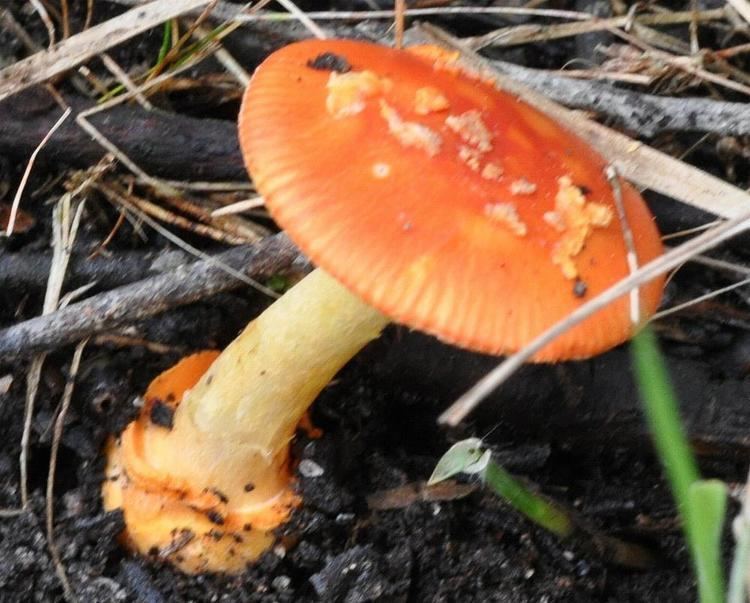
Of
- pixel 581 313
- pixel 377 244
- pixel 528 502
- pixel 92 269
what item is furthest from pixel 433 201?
pixel 92 269

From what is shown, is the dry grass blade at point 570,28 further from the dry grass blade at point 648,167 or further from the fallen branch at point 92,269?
the fallen branch at point 92,269

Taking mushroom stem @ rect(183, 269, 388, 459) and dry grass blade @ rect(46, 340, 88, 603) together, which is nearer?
mushroom stem @ rect(183, 269, 388, 459)

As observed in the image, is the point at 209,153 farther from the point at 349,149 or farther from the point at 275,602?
the point at 275,602

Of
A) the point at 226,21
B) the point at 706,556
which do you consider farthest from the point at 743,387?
the point at 226,21

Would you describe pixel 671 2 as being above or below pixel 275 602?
above

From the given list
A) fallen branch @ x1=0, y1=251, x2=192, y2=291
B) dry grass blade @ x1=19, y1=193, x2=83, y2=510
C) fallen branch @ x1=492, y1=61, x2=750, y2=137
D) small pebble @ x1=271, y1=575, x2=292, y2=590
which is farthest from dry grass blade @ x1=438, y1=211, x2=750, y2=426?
dry grass blade @ x1=19, y1=193, x2=83, y2=510

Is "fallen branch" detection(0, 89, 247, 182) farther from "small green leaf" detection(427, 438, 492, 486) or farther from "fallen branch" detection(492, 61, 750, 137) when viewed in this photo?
"small green leaf" detection(427, 438, 492, 486)

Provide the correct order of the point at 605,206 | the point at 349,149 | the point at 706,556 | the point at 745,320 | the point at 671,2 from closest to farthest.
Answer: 1. the point at 706,556
2. the point at 349,149
3. the point at 605,206
4. the point at 745,320
5. the point at 671,2
